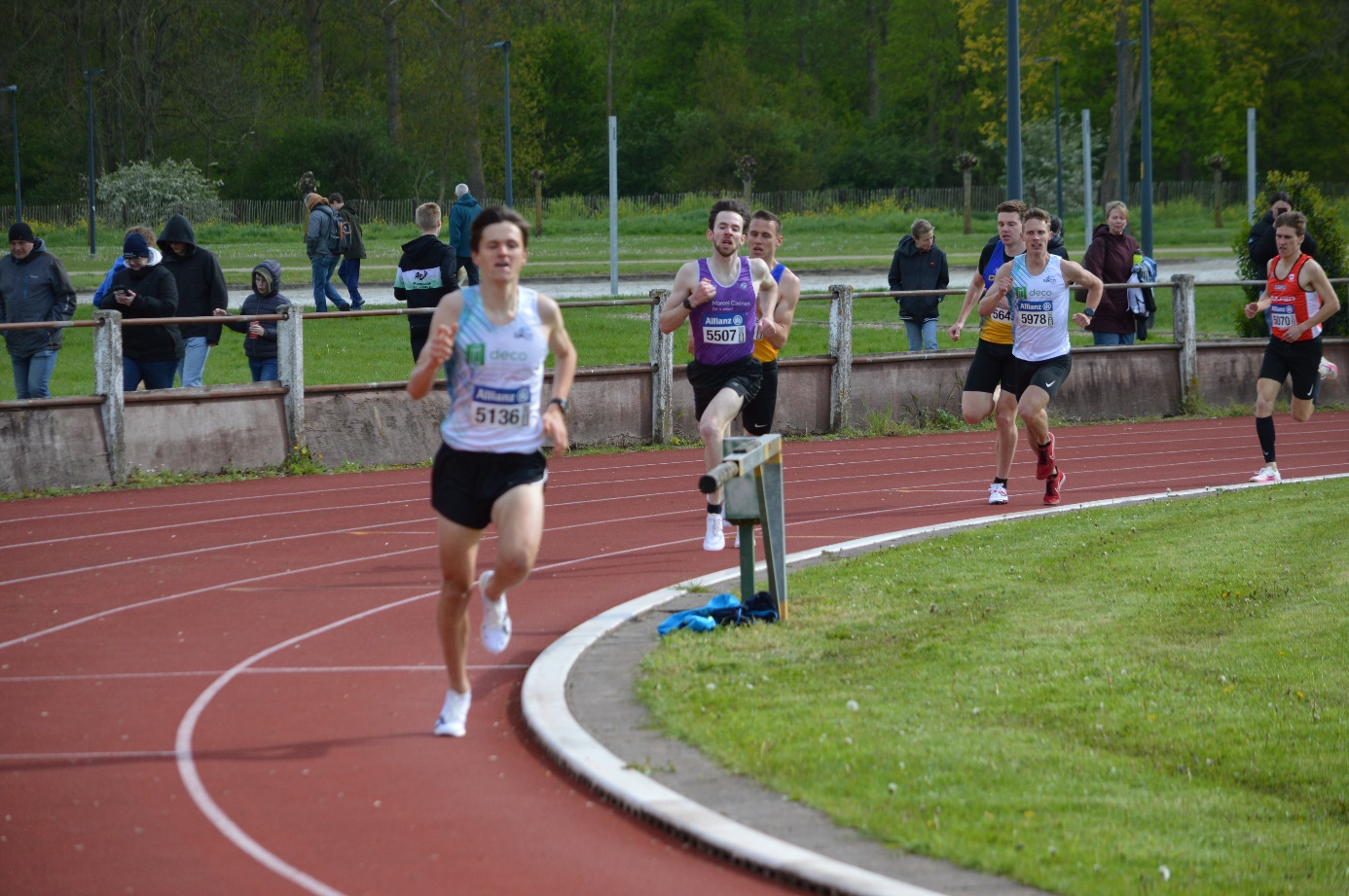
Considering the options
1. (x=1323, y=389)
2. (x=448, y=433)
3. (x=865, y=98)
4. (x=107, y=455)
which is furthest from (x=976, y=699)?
(x=865, y=98)

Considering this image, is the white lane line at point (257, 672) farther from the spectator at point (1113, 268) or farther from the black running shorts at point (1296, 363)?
the spectator at point (1113, 268)

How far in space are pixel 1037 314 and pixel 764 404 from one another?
2363 millimetres

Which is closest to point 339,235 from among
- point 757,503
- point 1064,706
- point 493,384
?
point 757,503

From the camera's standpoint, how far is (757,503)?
819 cm

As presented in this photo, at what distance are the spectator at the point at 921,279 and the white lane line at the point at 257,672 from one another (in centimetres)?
1193

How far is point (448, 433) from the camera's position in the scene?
653cm

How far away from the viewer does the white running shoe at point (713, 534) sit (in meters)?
10.9

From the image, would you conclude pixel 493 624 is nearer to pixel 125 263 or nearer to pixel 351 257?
pixel 125 263

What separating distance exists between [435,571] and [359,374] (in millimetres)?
10050

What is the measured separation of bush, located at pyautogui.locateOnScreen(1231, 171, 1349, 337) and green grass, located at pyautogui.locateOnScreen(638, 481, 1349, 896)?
1285 centimetres

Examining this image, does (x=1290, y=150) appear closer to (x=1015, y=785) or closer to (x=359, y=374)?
(x=359, y=374)

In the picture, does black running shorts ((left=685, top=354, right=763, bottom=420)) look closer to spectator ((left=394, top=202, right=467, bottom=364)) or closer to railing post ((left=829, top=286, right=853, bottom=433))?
spectator ((left=394, top=202, right=467, bottom=364))

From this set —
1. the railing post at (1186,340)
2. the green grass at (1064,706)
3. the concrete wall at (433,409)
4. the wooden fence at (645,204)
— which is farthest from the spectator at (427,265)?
the wooden fence at (645,204)

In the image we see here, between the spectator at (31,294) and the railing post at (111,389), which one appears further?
the spectator at (31,294)
